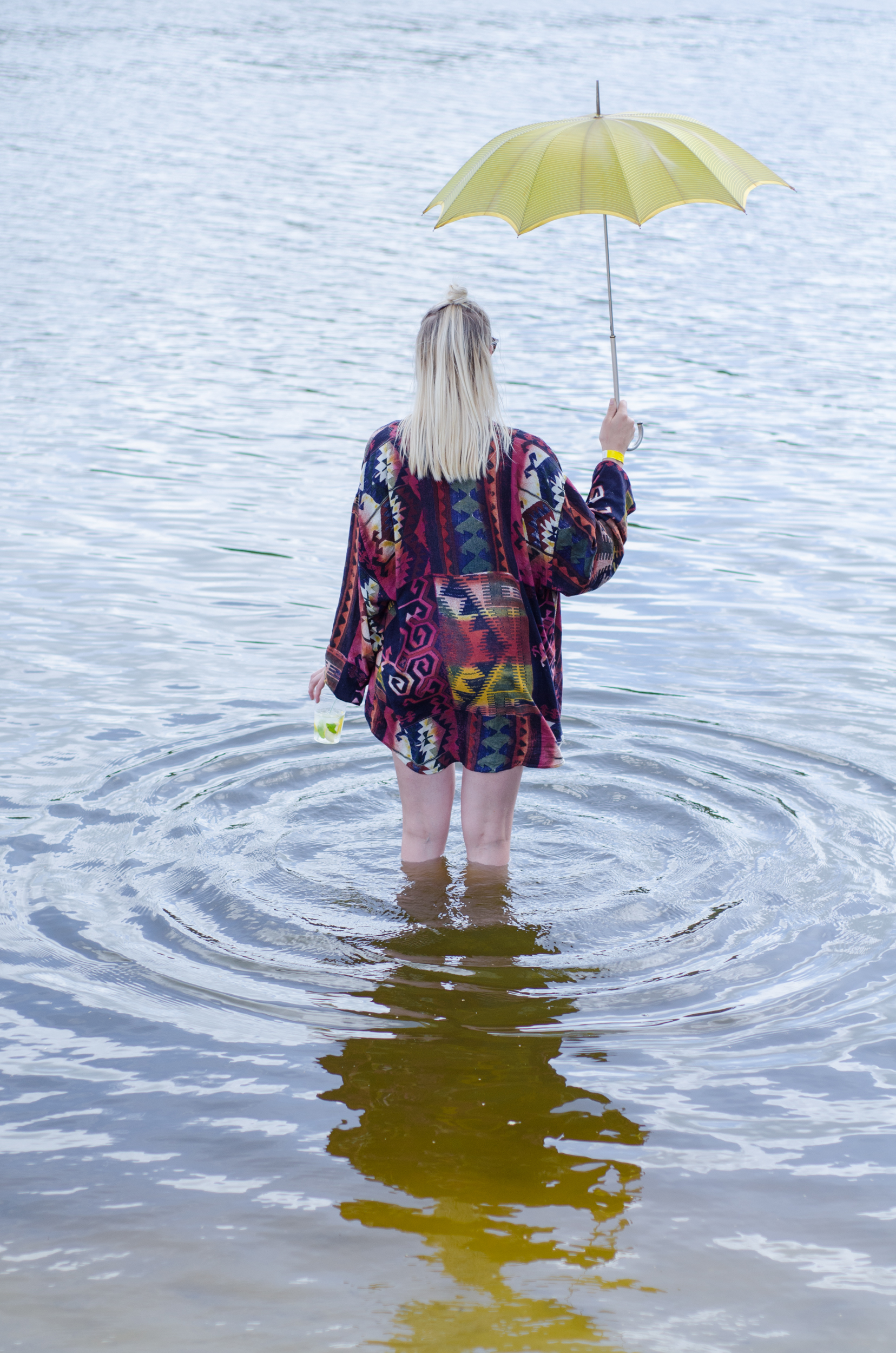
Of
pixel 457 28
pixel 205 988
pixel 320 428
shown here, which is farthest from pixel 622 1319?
pixel 457 28

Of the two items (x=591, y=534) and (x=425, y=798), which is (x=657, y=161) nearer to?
(x=591, y=534)

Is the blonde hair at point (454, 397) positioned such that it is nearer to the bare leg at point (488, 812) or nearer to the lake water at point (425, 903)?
the bare leg at point (488, 812)

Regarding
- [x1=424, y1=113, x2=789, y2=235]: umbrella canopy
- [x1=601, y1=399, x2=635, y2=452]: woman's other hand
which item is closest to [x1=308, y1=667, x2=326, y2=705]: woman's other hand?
[x1=601, y1=399, x2=635, y2=452]: woman's other hand

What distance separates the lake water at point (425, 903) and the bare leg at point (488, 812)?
20 centimetres

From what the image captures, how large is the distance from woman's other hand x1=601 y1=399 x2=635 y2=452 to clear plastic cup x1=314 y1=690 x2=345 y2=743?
4.43ft

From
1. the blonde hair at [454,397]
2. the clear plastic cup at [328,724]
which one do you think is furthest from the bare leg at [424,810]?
the blonde hair at [454,397]

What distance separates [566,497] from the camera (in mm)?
4008

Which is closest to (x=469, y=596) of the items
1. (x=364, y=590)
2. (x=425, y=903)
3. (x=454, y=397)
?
(x=364, y=590)

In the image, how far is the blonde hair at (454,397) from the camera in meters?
3.85

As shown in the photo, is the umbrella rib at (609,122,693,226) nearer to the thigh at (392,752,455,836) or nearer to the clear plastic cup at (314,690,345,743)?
the thigh at (392,752,455,836)

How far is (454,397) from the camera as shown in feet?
12.6

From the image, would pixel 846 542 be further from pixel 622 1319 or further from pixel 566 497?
pixel 622 1319

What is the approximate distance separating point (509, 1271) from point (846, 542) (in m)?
6.55

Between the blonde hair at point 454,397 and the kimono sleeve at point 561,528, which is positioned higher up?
A: the blonde hair at point 454,397
